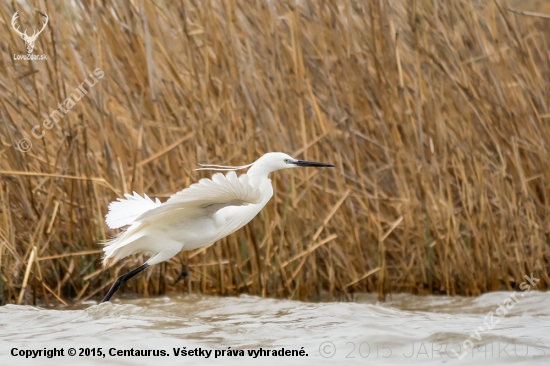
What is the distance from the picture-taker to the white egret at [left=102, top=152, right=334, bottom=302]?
4488mm

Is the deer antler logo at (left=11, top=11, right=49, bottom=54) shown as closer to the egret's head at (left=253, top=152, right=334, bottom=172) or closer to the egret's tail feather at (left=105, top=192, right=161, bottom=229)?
the egret's tail feather at (left=105, top=192, right=161, bottom=229)

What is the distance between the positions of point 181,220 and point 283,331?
85cm

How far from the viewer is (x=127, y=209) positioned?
4562 mm

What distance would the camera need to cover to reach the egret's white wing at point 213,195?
394 cm

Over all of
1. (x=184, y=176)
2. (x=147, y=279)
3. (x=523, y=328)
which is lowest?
(x=523, y=328)

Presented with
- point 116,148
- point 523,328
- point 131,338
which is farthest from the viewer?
point 116,148

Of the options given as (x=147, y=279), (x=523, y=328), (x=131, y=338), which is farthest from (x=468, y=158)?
(x=131, y=338)

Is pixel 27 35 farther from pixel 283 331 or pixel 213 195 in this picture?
pixel 283 331

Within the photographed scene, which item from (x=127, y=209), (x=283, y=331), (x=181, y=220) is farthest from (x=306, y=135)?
(x=283, y=331)

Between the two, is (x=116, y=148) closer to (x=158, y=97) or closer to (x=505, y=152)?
(x=158, y=97)

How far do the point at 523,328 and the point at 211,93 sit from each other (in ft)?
7.10

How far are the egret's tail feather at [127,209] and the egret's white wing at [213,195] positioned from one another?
0.20 feet

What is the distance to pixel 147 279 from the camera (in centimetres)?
511

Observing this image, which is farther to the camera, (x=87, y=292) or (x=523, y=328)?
(x=87, y=292)
